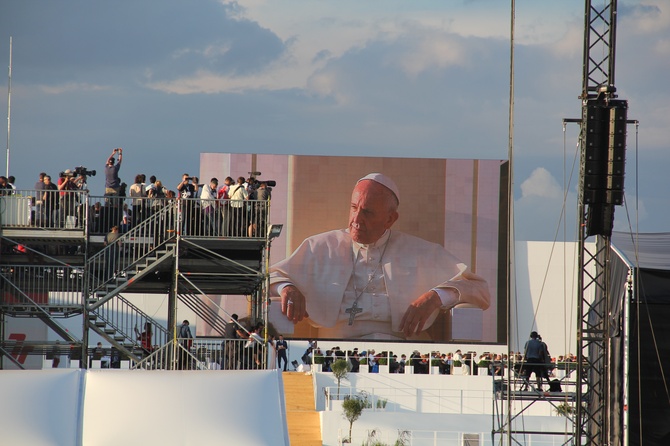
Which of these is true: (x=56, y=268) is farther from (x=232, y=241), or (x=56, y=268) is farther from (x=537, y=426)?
(x=537, y=426)

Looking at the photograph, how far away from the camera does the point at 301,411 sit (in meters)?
27.3

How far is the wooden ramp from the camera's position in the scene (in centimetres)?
2530

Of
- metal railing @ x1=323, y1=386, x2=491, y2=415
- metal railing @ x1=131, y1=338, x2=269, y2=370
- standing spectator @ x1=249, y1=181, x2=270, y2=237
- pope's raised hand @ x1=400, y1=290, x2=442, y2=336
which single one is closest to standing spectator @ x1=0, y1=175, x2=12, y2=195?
metal railing @ x1=131, y1=338, x2=269, y2=370

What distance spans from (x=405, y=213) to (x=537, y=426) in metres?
17.5

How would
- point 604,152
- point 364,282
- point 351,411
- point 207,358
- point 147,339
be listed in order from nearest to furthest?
point 604,152 → point 207,358 → point 147,339 → point 351,411 → point 364,282

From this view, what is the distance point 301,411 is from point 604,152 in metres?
14.0

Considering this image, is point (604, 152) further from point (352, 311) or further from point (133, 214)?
point (352, 311)

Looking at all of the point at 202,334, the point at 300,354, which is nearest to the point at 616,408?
the point at 300,354

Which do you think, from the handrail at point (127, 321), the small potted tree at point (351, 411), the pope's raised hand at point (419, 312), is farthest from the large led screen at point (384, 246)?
the small potted tree at point (351, 411)

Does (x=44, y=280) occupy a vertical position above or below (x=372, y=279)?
above

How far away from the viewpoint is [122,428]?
7.51 meters

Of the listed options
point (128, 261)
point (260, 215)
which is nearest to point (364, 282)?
point (260, 215)

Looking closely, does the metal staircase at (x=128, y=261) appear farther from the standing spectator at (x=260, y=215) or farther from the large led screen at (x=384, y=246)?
the large led screen at (x=384, y=246)

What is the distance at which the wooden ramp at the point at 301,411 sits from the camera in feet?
83.0
